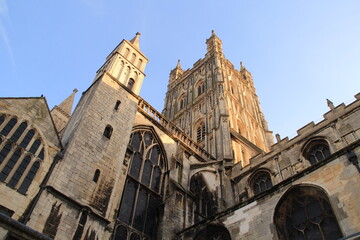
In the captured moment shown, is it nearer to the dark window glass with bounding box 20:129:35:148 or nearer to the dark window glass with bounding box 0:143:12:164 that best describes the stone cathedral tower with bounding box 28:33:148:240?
the dark window glass with bounding box 20:129:35:148

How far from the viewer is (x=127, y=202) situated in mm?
13852

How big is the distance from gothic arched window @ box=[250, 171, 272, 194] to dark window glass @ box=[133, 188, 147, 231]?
715 cm

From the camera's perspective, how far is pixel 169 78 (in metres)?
46.7

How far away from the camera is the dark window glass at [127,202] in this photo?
13258mm

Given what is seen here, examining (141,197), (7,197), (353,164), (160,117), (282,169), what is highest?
(160,117)

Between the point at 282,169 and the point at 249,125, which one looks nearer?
the point at 282,169

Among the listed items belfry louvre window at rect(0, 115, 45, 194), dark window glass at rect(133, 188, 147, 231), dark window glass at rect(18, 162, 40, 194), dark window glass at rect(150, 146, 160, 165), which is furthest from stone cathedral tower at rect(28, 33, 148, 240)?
dark window glass at rect(150, 146, 160, 165)

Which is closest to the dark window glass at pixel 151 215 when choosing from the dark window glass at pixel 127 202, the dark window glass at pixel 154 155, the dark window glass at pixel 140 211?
the dark window glass at pixel 140 211

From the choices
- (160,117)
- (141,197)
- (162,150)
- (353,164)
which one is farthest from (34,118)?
(353,164)

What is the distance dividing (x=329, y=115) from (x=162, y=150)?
949 centimetres

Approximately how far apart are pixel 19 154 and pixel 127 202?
5.07 meters

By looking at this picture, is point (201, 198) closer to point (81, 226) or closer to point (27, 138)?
point (81, 226)

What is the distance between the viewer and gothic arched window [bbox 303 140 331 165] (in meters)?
16.4

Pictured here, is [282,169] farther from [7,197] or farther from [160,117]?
[7,197]
